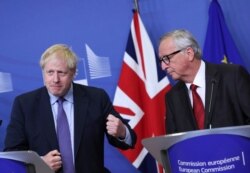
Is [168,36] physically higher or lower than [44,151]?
higher

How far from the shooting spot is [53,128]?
229cm

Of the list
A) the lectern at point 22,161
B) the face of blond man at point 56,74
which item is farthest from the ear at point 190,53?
the lectern at point 22,161

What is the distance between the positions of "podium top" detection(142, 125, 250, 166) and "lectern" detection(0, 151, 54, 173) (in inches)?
17.1

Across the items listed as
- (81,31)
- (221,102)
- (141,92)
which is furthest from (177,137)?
(81,31)

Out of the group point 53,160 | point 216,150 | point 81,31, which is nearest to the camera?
point 216,150

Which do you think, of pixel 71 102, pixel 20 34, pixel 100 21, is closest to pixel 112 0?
pixel 100 21

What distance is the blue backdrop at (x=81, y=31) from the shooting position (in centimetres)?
359

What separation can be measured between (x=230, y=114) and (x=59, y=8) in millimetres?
2031

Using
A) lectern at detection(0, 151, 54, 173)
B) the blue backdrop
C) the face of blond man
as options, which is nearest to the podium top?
lectern at detection(0, 151, 54, 173)

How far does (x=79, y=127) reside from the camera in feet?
7.63

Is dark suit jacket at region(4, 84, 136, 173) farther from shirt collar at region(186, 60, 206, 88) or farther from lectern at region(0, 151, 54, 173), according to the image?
lectern at region(0, 151, 54, 173)

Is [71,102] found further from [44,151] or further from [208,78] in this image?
[208,78]

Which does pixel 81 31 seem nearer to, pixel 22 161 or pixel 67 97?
pixel 67 97

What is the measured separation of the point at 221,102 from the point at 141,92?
1.18 m
